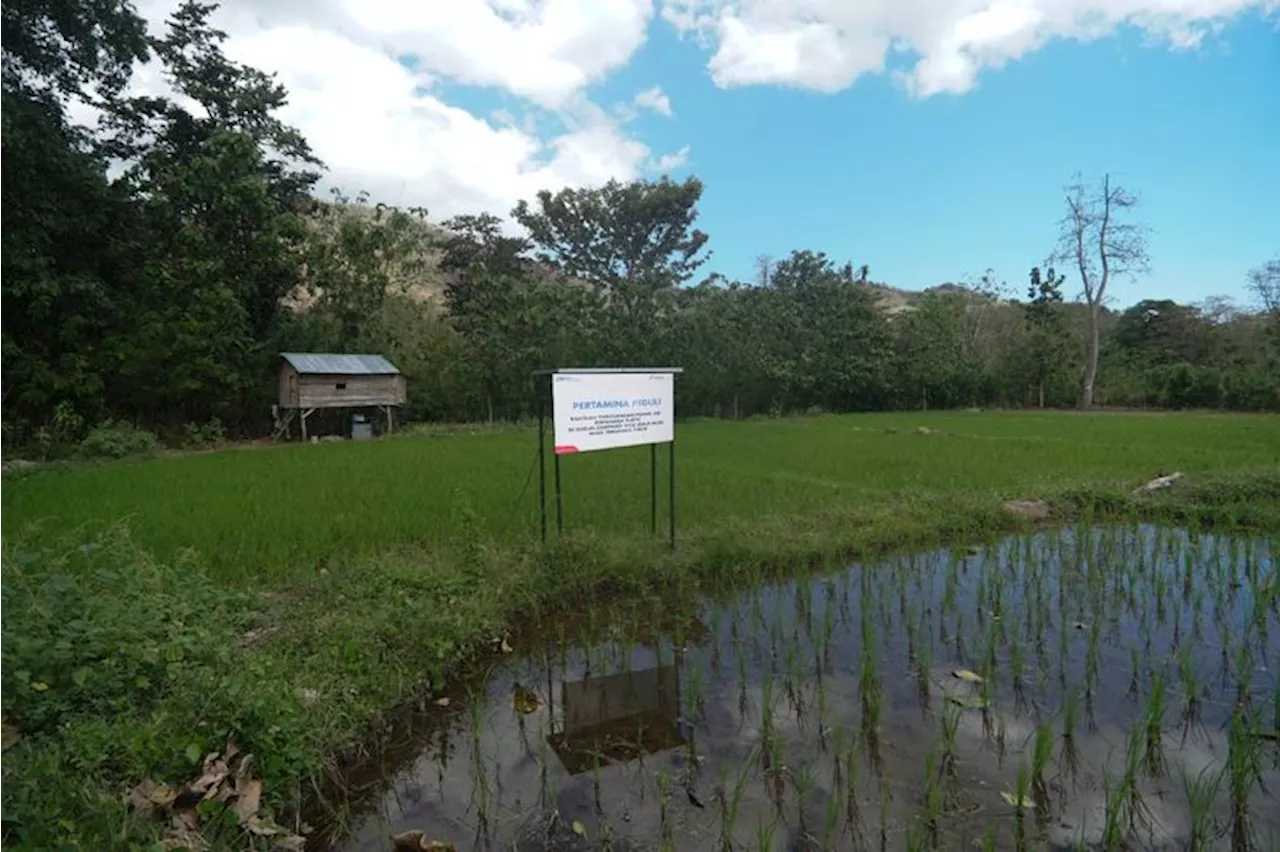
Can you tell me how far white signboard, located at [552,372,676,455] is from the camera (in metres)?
5.67

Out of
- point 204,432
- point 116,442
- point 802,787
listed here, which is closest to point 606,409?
point 802,787

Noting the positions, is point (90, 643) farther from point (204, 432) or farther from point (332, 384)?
point (332, 384)

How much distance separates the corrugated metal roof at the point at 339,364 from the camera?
17688 mm

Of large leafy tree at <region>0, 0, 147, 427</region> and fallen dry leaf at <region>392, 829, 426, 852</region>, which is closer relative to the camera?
fallen dry leaf at <region>392, 829, 426, 852</region>

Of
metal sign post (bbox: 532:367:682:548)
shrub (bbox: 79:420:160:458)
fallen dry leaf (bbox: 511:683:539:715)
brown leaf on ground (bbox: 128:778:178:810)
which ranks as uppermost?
metal sign post (bbox: 532:367:682:548)

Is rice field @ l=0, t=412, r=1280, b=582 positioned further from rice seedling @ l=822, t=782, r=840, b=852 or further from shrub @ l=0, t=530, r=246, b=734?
rice seedling @ l=822, t=782, r=840, b=852

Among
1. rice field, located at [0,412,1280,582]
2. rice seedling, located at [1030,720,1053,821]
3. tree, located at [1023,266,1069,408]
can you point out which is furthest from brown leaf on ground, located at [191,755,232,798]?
tree, located at [1023,266,1069,408]

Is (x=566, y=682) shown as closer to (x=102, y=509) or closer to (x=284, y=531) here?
(x=284, y=531)

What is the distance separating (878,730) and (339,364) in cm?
1768

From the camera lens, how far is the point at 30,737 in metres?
2.84

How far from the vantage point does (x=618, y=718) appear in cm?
372

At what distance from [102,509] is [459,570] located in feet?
17.0

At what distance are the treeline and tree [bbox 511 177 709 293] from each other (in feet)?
0.33

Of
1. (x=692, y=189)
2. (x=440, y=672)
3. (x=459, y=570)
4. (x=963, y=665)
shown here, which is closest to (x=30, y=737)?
(x=440, y=672)
